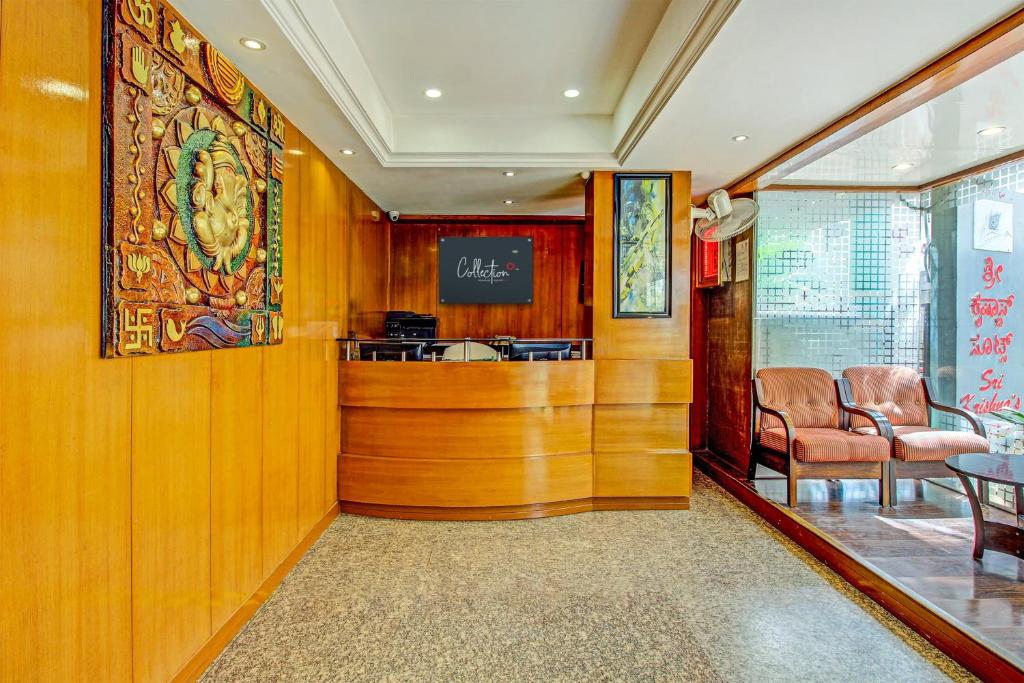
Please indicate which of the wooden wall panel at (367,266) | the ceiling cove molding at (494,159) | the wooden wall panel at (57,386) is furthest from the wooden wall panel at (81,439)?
the ceiling cove molding at (494,159)

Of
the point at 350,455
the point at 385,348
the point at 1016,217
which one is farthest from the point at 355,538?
the point at 1016,217

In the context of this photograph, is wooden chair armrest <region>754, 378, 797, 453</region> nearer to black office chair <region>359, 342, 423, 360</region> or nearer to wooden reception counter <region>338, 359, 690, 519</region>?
wooden reception counter <region>338, 359, 690, 519</region>

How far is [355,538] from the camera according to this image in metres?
3.45

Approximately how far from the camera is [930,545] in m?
3.13

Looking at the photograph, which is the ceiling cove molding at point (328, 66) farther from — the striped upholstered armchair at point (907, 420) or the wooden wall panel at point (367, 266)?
the striped upholstered armchair at point (907, 420)

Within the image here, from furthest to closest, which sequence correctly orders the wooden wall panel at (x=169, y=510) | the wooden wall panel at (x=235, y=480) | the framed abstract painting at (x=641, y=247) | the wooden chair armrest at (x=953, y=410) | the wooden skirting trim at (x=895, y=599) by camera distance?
the framed abstract painting at (x=641, y=247) < the wooden chair armrest at (x=953, y=410) < the wooden wall panel at (x=235, y=480) < the wooden skirting trim at (x=895, y=599) < the wooden wall panel at (x=169, y=510)

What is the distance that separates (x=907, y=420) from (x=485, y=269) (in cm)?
439

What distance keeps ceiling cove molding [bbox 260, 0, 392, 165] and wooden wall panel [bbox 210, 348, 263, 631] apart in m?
1.46

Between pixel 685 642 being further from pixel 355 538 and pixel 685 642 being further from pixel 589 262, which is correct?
pixel 589 262

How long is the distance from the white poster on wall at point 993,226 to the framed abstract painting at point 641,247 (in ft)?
8.71

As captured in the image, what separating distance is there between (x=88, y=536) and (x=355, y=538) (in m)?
2.05

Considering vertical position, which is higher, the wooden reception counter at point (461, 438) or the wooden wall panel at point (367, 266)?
the wooden wall panel at point (367, 266)

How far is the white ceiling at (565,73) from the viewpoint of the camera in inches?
84.8

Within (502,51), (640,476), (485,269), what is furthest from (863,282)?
(502,51)
